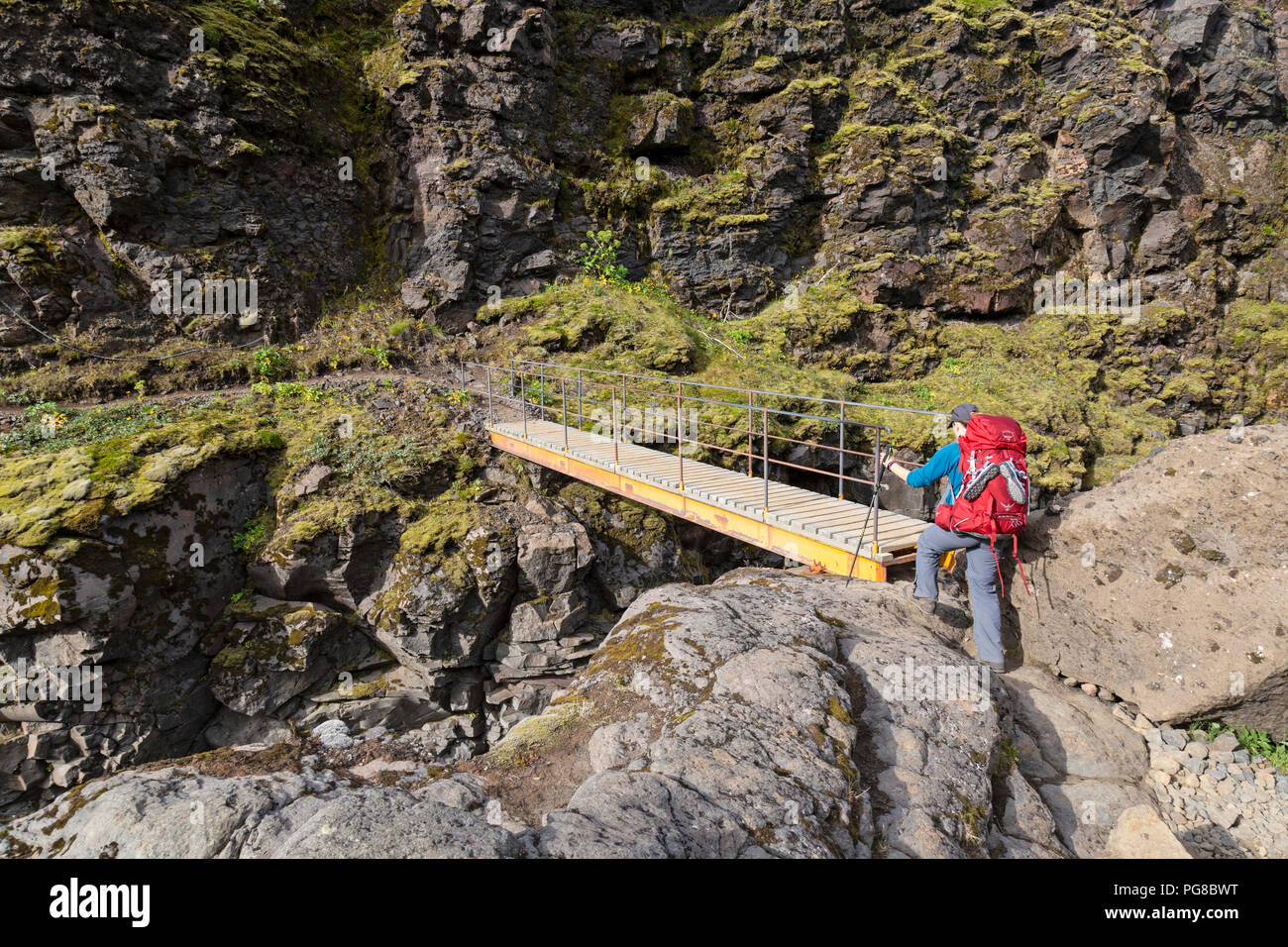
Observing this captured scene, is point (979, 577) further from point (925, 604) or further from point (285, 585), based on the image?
point (285, 585)

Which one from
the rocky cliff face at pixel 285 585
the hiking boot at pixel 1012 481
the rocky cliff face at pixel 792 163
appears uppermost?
the rocky cliff face at pixel 792 163

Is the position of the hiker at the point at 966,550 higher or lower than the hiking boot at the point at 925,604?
higher

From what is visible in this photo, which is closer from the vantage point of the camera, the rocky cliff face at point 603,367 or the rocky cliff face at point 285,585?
the rocky cliff face at point 603,367

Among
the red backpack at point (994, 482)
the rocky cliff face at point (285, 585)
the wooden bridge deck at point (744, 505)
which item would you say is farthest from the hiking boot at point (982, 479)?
the rocky cliff face at point (285, 585)

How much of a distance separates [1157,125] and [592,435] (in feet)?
71.0

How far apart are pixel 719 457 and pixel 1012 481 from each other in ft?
24.1

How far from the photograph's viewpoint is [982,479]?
15.5ft

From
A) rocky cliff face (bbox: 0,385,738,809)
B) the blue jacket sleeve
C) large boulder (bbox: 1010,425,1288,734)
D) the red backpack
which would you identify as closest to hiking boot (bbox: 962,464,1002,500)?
the red backpack

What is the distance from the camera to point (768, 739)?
11.5ft

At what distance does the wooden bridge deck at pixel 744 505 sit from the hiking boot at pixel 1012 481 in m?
1.08

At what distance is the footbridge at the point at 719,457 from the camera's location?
573cm

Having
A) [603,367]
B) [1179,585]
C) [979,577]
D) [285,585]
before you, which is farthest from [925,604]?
[603,367]

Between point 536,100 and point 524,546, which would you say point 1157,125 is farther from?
point 524,546

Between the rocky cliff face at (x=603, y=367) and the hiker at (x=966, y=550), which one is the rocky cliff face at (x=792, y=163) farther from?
the hiker at (x=966, y=550)
